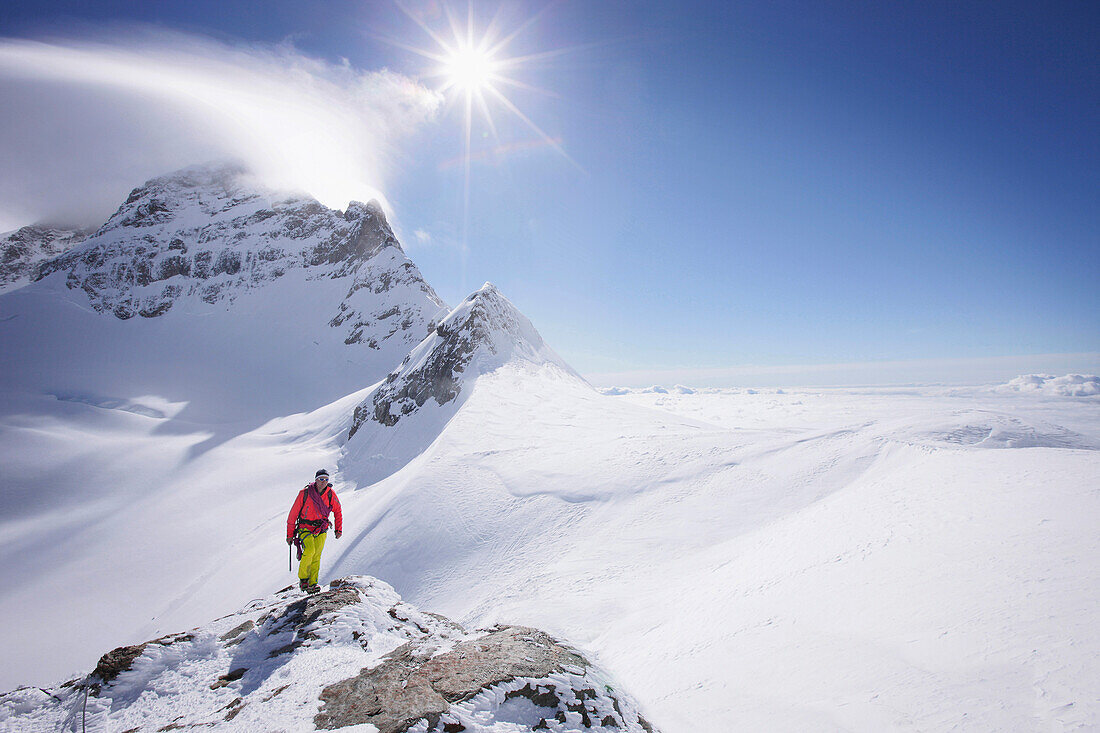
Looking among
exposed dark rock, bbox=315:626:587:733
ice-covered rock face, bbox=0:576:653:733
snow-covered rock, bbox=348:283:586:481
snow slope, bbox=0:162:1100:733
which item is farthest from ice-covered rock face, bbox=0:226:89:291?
exposed dark rock, bbox=315:626:587:733

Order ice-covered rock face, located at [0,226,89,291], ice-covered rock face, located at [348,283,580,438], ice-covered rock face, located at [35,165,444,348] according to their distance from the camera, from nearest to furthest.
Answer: ice-covered rock face, located at [348,283,580,438] < ice-covered rock face, located at [35,165,444,348] < ice-covered rock face, located at [0,226,89,291]

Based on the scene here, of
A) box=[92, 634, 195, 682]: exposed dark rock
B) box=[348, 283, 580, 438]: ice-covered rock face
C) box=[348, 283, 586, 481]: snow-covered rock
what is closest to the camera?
box=[92, 634, 195, 682]: exposed dark rock

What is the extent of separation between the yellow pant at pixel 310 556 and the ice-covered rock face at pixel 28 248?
176129 millimetres

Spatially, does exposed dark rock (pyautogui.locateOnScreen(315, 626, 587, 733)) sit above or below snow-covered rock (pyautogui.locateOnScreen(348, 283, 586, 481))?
below

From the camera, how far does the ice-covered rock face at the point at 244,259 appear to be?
83062 millimetres

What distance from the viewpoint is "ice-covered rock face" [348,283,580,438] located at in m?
34.6

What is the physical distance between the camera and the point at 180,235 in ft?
335

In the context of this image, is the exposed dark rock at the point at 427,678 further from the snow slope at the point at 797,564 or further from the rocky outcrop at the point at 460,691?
the snow slope at the point at 797,564

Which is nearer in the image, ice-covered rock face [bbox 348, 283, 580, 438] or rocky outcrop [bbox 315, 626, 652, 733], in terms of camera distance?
rocky outcrop [bbox 315, 626, 652, 733]

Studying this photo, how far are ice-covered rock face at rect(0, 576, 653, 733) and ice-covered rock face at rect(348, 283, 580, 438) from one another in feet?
89.9

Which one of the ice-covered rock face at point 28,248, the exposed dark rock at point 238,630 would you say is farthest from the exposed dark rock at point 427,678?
the ice-covered rock face at point 28,248

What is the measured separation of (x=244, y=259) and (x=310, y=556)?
4743 inches

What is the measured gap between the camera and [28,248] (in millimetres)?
125125

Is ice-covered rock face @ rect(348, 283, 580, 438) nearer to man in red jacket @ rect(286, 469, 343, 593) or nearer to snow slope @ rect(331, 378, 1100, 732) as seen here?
snow slope @ rect(331, 378, 1100, 732)
